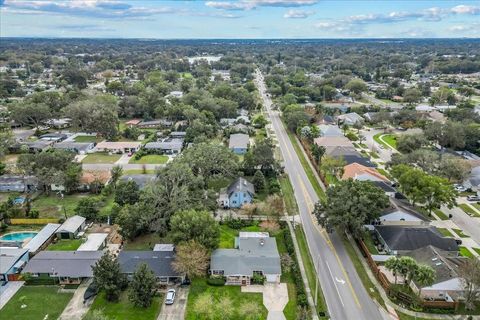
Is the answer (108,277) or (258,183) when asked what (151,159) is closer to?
(258,183)

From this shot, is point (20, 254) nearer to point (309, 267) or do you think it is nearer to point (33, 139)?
point (309, 267)

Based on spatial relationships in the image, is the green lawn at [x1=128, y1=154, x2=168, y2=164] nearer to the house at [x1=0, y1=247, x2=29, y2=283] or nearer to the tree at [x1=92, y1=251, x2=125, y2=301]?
the house at [x1=0, y1=247, x2=29, y2=283]

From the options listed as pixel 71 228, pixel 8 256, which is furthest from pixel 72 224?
pixel 8 256

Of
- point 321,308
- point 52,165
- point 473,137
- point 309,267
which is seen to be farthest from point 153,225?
point 473,137

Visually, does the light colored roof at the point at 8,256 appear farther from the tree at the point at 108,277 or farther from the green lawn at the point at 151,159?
the green lawn at the point at 151,159

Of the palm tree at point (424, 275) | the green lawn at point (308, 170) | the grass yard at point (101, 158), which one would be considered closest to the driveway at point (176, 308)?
the palm tree at point (424, 275)
